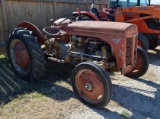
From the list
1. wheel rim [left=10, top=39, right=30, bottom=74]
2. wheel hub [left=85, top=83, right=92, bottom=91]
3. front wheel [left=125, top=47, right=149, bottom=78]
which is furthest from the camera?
wheel rim [left=10, top=39, right=30, bottom=74]

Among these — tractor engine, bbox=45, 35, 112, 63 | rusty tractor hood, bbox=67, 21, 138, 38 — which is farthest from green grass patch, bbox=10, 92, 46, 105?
rusty tractor hood, bbox=67, 21, 138, 38

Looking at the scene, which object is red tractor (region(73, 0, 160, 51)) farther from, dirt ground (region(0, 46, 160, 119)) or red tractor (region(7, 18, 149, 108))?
dirt ground (region(0, 46, 160, 119))

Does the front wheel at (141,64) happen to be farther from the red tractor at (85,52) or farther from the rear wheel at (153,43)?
the rear wheel at (153,43)

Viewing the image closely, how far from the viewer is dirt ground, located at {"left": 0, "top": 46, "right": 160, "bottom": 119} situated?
142 inches

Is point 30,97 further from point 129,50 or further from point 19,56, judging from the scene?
point 129,50

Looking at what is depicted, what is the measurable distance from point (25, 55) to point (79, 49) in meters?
1.27

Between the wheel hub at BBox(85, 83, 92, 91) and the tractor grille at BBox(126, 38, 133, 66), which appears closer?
the wheel hub at BBox(85, 83, 92, 91)

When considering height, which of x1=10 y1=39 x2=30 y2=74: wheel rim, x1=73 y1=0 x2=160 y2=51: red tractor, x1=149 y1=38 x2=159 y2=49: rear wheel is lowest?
x1=149 y1=38 x2=159 y2=49: rear wheel

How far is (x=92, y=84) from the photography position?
151 inches

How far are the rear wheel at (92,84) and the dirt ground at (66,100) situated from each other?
144 millimetres

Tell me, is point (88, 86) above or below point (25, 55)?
below

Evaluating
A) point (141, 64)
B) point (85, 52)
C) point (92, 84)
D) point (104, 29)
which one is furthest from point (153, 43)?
point (92, 84)

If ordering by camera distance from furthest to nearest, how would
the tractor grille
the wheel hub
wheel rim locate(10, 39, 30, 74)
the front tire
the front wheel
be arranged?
wheel rim locate(10, 39, 30, 74)
the front wheel
the front tire
the tractor grille
the wheel hub

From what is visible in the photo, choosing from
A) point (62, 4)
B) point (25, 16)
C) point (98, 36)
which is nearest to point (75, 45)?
point (98, 36)
